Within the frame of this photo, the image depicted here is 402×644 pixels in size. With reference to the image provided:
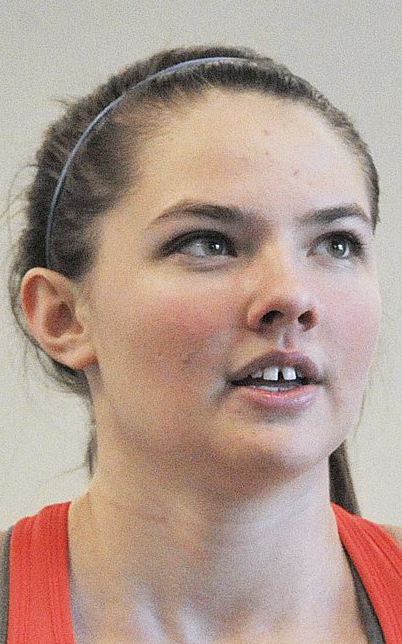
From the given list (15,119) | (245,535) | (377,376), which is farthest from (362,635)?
(15,119)

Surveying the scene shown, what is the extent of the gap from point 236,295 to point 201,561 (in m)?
0.25

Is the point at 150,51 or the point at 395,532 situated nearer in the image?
the point at 395,532

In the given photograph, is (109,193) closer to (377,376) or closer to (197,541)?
(197,541)

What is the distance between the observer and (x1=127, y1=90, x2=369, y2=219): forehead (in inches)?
33.6

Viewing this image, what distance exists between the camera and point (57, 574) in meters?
0.96

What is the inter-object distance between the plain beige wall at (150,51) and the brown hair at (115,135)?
1.74 feet

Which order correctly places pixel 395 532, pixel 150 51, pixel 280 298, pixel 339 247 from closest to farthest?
pixel 280 298, pixel 339 247, pixel 395 532, pixel 150 51

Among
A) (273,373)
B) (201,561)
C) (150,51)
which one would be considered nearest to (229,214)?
(273,373)

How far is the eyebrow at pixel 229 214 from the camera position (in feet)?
2.77

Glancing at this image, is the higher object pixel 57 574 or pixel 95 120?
pixel 95 120

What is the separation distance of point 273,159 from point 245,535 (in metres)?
0.32

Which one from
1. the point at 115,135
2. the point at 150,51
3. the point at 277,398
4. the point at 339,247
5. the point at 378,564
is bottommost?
the point at 378,564

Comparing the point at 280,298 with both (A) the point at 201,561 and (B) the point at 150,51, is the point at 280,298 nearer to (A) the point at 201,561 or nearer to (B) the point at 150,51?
(A) the point at 201,561

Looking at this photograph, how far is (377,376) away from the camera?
1.66 m
